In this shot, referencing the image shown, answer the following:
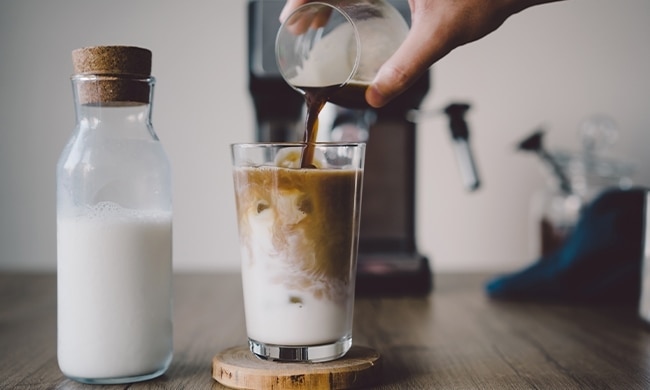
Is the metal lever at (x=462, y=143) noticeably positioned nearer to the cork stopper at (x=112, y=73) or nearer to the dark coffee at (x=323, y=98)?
the dark coffee at (x=323, y=98)

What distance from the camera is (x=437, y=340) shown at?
957 millimetres

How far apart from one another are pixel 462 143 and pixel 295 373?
764 millimetres

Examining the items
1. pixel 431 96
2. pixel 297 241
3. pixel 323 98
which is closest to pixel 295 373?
pixel 297 241

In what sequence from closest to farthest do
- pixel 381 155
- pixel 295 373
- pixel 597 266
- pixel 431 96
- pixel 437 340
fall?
pixel 295 373 < pixel 437 340 < pixel 597 266 < pixel 381 155 < pixel 431 96

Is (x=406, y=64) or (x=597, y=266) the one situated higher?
(x=406, y=64)

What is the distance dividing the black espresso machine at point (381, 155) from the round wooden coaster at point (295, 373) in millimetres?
656

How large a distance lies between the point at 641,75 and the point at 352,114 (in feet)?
3.57

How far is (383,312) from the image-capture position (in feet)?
3.89

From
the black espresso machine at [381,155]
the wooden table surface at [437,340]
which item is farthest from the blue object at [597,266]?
the black espresso machine at [381,155]

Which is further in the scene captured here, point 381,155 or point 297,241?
point 381,155

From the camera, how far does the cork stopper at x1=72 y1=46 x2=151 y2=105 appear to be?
0.70m

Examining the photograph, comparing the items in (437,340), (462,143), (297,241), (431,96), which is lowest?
(437,340)

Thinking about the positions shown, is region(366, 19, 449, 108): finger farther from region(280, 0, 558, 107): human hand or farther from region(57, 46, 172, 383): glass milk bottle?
region(57, 46, 172, 383): glass milk bottle

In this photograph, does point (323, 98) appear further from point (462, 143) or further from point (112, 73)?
point (462, 143)
